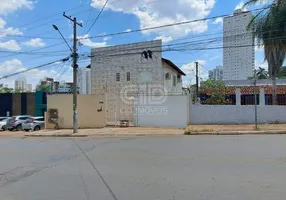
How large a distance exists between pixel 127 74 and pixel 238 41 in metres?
14.3

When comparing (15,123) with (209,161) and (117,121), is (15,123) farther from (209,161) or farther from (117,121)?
(209,161)

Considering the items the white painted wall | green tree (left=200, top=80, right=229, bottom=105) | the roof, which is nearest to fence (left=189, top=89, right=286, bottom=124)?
the white painted wall

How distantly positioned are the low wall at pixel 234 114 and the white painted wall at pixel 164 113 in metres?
1.59

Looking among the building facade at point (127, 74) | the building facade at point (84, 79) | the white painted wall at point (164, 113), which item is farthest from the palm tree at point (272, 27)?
the building facade at point (84, 79)

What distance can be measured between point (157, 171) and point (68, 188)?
102 inches

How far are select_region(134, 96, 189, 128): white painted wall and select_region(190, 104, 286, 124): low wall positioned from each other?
159 centimetres

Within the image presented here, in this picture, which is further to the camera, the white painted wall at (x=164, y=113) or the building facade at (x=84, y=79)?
the building facade at (x=84, y=79)

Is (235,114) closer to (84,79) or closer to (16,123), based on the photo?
(84,79)

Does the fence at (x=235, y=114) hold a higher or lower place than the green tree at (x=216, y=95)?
lower

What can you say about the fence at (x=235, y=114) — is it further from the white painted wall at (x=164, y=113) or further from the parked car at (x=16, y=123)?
the parked car at (x=16, y=123)

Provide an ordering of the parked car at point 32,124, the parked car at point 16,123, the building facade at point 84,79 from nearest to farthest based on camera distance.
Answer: the parked car at point 32,124
the parked car at point 16,123
the building facade at point 84,79

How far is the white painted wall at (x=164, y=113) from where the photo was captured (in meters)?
26.4

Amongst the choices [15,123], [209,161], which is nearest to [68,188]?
[209,161]

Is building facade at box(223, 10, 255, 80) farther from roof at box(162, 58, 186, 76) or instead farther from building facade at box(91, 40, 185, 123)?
building facade at box(91, 40, 185, 123)
